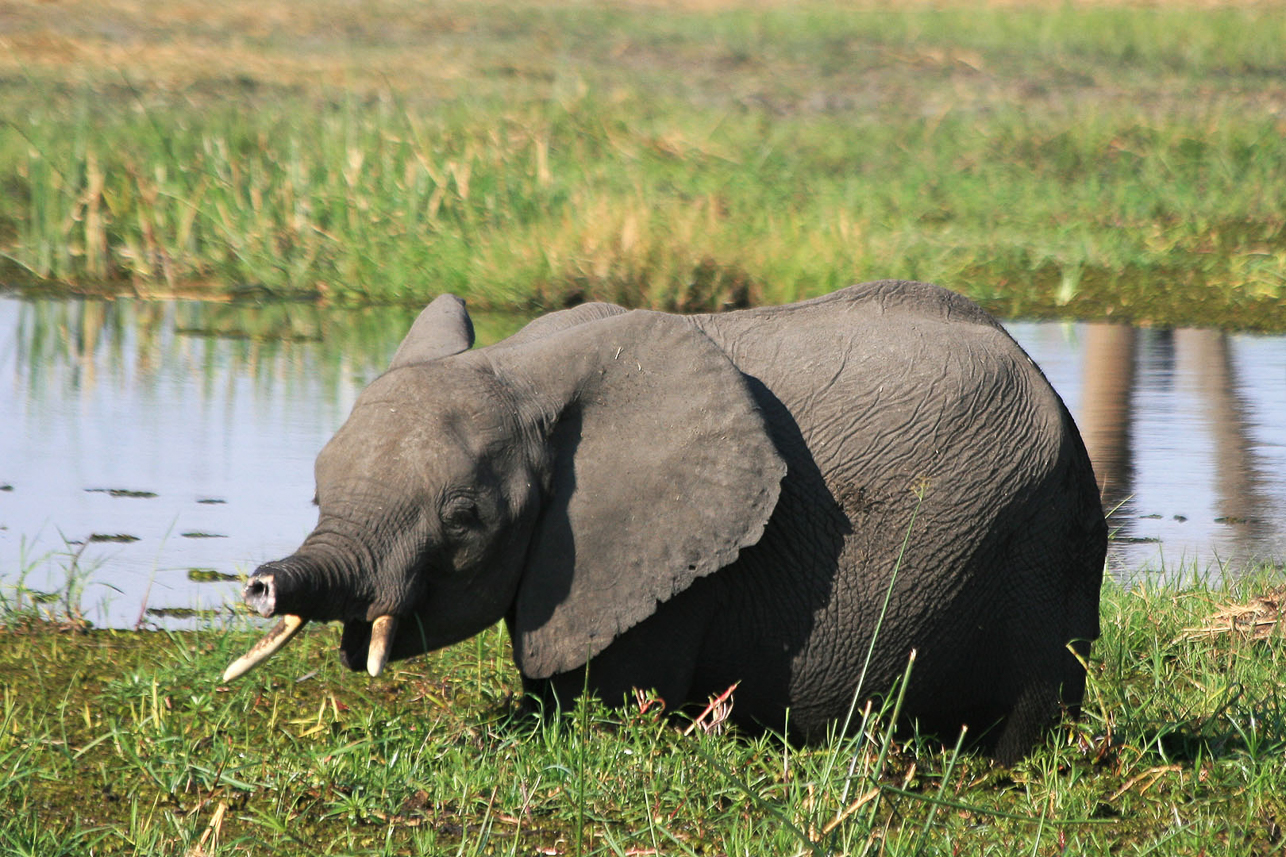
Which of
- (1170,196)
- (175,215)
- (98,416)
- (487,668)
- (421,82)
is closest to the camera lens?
(487,668)

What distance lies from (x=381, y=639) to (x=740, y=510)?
0.82m

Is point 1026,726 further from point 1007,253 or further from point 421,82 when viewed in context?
point 421,82

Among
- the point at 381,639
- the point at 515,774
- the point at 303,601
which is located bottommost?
the point at 515,774

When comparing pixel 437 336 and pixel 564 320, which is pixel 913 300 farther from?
pixel 437 336

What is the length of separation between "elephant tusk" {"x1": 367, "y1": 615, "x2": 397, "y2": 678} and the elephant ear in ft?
1.12

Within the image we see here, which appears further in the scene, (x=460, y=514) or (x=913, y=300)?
(x=913, y=300)

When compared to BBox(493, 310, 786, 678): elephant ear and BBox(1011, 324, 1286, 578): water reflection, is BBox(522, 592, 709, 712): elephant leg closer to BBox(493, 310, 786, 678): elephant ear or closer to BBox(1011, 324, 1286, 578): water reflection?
BBox(493, 310, 786, 678): elephant ear

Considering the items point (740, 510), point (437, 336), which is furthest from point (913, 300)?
point (437, 336)

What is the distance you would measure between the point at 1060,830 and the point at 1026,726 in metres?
0.51

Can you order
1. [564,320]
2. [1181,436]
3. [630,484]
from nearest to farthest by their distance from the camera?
1. [630,484]
2. [564,320]
3. [1181,436]

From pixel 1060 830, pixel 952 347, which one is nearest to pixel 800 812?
pixel 1060 830

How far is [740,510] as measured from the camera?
149 inches

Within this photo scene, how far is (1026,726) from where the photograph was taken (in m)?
4.24

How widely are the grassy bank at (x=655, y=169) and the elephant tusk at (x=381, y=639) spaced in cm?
709
